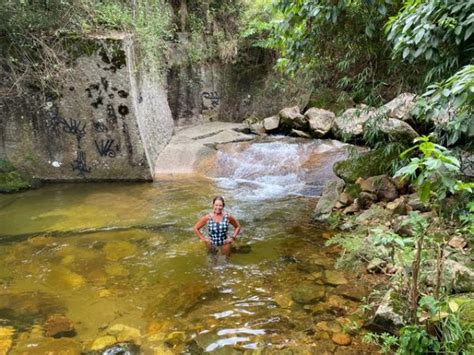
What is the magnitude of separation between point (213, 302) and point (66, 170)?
6297mm

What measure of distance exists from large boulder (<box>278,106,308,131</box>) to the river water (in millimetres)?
3592

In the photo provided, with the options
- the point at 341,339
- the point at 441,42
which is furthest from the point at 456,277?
the point at 441,42

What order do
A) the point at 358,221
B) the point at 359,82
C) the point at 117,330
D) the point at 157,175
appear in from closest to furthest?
the point at 117,330 < the point at 359,82 < the point at 358,221 < the point at 157,175

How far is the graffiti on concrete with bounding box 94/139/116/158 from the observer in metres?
9.02

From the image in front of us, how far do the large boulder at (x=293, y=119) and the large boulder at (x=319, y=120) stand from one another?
184 millimetres

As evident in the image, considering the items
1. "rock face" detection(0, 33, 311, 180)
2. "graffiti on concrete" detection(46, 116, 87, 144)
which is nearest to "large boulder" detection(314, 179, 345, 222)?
"rock face" detection(0, 33, 311, 180)

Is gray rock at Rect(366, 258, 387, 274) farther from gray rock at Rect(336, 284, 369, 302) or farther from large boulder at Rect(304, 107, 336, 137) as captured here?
large boulder at Rect(304, 107, 336, 137)

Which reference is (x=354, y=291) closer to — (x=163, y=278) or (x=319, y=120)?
(x=163, y=278)

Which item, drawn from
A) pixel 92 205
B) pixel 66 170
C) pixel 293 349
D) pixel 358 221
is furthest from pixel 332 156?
pixel 293 349

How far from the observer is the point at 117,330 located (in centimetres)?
382

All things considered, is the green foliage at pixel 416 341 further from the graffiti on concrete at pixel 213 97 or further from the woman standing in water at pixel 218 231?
the graffiti on concrete at pixel 213 97

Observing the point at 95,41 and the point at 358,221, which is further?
the point at 95,41

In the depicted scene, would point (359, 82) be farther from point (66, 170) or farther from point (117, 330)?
point (66, 170)

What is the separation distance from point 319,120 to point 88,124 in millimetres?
6132
